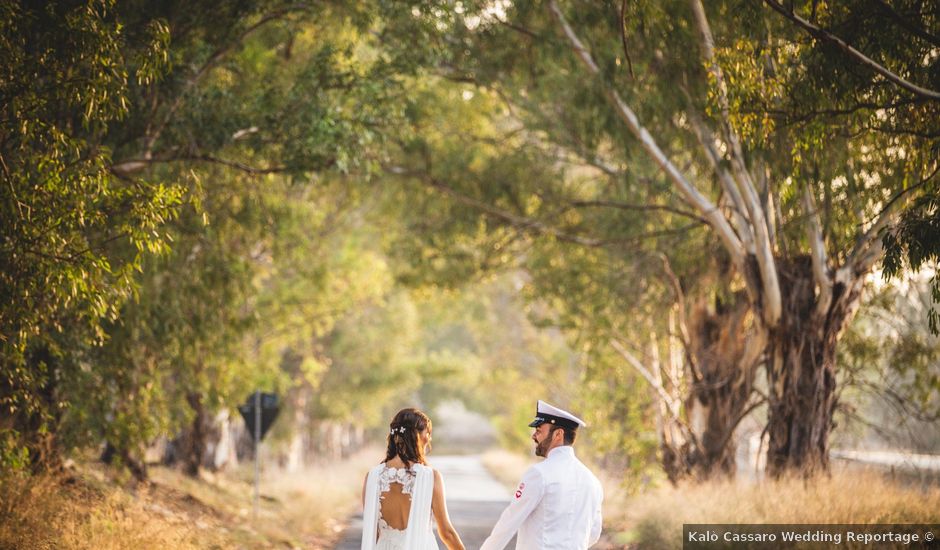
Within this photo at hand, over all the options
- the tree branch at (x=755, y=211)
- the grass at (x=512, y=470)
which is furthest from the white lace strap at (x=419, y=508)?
the grass at (x=512, y=470)

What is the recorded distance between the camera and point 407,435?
6.75 meters

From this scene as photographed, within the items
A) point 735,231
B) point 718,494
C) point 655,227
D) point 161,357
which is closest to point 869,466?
point 718,494

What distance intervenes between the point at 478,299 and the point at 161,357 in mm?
31802

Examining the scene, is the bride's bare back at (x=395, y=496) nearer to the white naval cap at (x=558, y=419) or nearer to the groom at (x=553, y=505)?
the groom at (x=553, y=505)

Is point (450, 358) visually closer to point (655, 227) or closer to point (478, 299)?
point (478, 299)

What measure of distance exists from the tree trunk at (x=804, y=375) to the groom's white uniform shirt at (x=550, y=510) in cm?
906

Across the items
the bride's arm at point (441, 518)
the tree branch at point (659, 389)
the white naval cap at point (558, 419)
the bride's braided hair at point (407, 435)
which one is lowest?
the bride's arm at point (441, 518)

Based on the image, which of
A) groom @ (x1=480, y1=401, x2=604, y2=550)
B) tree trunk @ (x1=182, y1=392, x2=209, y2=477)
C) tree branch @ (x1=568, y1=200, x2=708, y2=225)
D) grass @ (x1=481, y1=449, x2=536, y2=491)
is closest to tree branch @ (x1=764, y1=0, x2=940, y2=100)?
groom @ (x1=480, y1=401, x2=604, y2=550)

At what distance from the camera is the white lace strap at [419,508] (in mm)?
6754

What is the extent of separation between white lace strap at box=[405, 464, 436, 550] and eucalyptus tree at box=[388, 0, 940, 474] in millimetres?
5183

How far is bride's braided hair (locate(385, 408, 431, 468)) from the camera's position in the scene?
6.75m

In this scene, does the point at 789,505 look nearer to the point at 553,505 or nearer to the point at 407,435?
the point at 553,505

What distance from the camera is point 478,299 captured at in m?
45.9

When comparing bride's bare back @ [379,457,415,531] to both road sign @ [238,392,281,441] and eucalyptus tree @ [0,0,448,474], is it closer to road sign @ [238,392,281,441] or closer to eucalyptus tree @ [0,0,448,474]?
eucalyptus tree @ [0,0,448,474]
